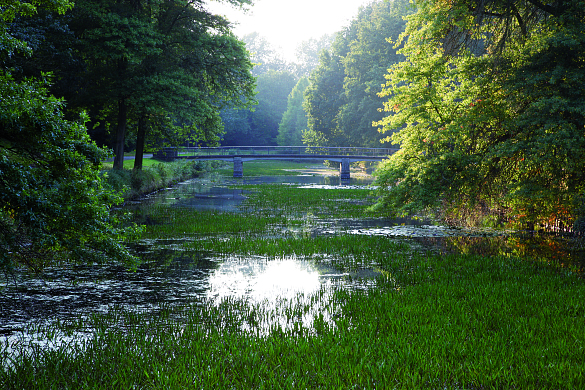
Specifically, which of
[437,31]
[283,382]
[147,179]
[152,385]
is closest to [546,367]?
[283,382]

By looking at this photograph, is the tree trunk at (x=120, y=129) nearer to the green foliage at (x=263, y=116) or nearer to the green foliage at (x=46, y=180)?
the green foliage at (x=46, y=180)

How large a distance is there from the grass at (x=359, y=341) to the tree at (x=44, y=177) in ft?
4.18

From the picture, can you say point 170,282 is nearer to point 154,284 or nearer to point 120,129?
point 154,284

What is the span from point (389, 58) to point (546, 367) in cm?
6277

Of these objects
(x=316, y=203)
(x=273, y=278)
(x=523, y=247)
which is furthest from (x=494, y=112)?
(x=316, y=203)

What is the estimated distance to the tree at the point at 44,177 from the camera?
6031mm

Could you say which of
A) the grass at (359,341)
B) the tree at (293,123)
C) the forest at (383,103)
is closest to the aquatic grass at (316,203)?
the forest at (383,103)

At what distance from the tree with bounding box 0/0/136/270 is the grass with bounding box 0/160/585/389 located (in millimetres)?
1274

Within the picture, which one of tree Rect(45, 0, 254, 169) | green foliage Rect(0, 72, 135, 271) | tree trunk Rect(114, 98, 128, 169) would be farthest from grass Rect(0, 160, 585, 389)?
tree trunk Rect(114, 98, 128, 169)

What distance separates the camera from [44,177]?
6480 mm

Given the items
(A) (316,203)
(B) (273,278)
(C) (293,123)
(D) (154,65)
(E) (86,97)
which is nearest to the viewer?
(B) (273,278)

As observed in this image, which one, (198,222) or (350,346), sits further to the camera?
(198,222)

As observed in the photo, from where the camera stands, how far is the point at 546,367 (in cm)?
521

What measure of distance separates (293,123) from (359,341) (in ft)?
300
